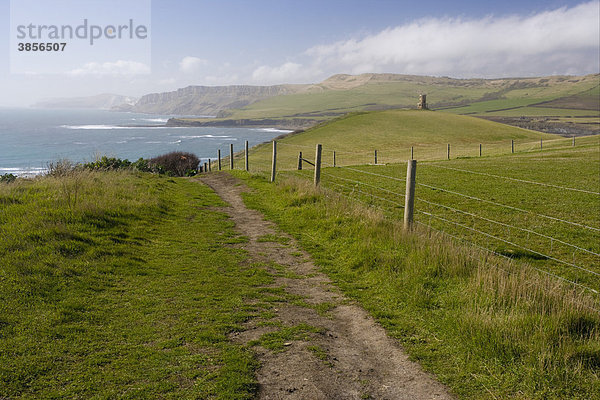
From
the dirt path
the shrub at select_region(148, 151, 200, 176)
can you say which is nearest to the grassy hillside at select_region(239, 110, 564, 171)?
the shrub at select_region(148, 151, 200, 176)

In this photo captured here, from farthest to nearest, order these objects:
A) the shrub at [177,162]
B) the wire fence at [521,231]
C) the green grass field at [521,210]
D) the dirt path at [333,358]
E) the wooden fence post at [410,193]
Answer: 1. the shrub at [177,162]
2. the green grass field at [521,210]
3. the wooden fence post at [410,193]
4. the wire fence at [521,231]
5. the dirt path at [333,358]

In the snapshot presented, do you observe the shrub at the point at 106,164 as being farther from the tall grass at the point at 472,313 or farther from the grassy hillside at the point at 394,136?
the grassy hillside at the point at 394,136

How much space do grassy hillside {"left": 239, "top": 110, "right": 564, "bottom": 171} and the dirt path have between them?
4906 centimetres

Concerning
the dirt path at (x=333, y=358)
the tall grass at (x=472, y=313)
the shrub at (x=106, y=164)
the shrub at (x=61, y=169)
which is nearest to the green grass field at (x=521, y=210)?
the tall grass at (x=472, y=313)

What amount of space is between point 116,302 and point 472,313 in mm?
4992

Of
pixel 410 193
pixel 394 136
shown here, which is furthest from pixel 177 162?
pixel 410 193

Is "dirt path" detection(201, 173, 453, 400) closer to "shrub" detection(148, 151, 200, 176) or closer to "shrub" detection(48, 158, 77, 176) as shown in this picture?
"shrub" detection(48, 158, 77, 176)

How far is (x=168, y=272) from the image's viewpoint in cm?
816

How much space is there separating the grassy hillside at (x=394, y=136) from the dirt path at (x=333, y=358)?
4906 cm

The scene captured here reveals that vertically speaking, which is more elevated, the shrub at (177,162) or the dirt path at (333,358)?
the shrub at (177,162)

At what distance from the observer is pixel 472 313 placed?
562cm

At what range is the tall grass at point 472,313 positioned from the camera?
454cm

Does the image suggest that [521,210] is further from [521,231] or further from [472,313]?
[472,313]

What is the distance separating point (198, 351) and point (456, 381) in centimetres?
288
